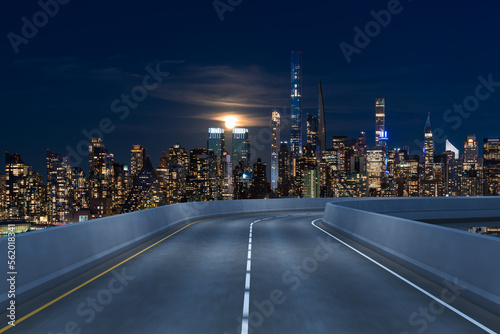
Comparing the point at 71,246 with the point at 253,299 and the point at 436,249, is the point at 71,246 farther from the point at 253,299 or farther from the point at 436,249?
the point at 436,249

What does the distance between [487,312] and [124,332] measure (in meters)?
6.27

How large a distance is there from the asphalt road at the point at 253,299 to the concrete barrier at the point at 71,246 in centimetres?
30

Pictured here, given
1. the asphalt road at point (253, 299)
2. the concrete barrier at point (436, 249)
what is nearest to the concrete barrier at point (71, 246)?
the asphalt road at point (253, 299)

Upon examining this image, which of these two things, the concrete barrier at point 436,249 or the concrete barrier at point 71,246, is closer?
the concrete barrier at point 436,249

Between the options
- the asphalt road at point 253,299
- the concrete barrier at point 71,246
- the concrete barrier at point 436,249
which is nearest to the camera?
the asphalt road at point 253,299

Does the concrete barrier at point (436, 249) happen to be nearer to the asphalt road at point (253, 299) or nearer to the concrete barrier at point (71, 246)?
the asphalt road at point (253, 299)

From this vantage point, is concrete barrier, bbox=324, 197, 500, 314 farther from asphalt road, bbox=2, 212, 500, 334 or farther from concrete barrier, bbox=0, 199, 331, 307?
concrete barrier, bbox=0, 199, 331, 307

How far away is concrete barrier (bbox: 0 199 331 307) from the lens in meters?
9.86

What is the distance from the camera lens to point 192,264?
14297 mm

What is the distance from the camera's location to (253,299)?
32.1 feet

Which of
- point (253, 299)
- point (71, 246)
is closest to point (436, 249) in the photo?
point (253, 299)

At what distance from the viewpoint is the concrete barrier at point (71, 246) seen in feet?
32.3

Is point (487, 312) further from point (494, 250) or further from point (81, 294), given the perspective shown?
point (81, 294)

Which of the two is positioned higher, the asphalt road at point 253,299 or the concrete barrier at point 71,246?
the concrete barrier at point 71,246
